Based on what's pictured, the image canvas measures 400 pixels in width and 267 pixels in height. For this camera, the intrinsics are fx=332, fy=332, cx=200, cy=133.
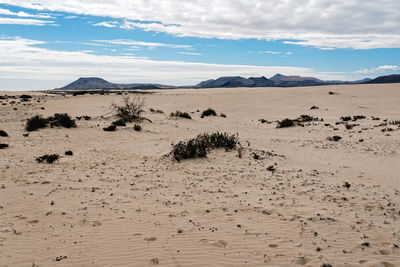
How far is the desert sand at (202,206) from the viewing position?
4.91 m

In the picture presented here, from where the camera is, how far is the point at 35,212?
652 centimetres

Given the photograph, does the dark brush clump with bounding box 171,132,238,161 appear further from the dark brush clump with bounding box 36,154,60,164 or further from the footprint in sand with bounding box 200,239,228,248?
the footprint in sand with bounding box 200,239,228,248

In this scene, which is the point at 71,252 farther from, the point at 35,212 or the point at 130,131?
the point at 130,131

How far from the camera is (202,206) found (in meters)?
6.84

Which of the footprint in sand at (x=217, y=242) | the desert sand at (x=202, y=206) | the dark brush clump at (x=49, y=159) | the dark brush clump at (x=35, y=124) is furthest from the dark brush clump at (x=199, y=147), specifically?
the dark brush clump at (x=35, y=124)

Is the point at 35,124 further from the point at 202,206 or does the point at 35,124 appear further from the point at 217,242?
the point at 217,242

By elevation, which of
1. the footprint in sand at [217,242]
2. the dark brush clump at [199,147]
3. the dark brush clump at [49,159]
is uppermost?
the dark brush clump at [199,147]

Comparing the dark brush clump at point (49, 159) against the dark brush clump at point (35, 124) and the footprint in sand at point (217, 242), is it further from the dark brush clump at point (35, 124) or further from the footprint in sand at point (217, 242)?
the dark brush clump at point (35, 124)

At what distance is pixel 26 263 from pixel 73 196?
2.86 meters

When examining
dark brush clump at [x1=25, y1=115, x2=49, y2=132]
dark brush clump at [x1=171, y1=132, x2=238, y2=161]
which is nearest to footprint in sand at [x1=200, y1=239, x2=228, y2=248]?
dark brush clump at [x1=171, y1=132, x2=238, y2=161]

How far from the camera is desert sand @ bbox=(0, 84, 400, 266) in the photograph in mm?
4910

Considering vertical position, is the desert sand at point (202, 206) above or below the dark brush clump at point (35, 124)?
below

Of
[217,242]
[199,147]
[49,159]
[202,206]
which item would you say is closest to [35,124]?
[49,159]

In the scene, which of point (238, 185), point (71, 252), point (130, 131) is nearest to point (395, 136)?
point (238, 185)
